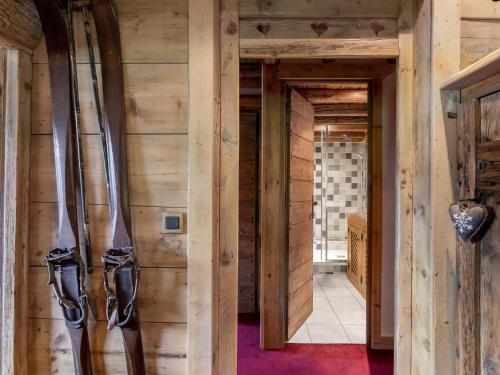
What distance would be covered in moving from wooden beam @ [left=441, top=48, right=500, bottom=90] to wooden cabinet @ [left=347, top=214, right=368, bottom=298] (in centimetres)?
286

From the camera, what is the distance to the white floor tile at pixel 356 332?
2.86 metres

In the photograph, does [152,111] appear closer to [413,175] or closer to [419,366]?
[413,175]

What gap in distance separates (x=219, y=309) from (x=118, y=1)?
131 cm

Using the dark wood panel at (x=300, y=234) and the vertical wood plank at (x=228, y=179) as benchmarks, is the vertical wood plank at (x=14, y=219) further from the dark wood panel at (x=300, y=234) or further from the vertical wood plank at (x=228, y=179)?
the dark wood panel at (x=300, y=234)

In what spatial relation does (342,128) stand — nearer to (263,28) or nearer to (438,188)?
(263,28)

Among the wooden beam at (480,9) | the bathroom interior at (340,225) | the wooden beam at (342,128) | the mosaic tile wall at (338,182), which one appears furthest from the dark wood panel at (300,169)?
the mosaic tile wall at (338,182)

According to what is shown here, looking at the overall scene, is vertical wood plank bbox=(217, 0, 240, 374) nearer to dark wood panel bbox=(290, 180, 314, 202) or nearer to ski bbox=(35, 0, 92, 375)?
ski bbox=(35, 0, 92, 375)

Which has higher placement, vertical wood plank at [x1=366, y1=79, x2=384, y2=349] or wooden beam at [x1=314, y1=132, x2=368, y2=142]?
wooden beam at [x1=314, y1=132, x2=368, y2=142]

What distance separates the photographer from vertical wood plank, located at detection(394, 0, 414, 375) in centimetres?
141

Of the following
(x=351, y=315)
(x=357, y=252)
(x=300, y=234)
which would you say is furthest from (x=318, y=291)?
(x=300, y=234)

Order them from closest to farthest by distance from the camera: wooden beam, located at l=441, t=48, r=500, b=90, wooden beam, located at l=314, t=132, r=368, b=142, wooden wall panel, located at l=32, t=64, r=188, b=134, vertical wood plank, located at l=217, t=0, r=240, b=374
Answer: wooden beam, located at l=441, t=48, r=500, b=90 < wooden wall panel, located at l=32, t=64, r=188, b=134 < vertical wood plank, located at l=217, t=0, r=240, b=374 < wooden beam, located at l=314, t=132, r=368, b=142

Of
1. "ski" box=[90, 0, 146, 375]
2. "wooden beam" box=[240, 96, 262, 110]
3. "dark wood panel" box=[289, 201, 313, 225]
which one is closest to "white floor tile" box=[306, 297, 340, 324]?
"dark wood panel" box=[289, 201, 313, 225]

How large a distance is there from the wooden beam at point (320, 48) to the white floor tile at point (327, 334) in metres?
2.34

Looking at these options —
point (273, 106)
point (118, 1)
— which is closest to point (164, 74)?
point (118, 1)
